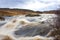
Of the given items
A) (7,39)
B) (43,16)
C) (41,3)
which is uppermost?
(41,3)

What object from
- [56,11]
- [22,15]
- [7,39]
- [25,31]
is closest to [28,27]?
[25,31]

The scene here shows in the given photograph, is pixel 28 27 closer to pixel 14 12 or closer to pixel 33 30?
pixel 33 30

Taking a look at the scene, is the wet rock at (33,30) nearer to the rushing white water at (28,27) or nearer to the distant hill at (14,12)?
the rushing white water at (28,27)

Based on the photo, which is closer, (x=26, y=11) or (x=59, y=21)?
(x=59, y=21)

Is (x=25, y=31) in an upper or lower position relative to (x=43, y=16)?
lower

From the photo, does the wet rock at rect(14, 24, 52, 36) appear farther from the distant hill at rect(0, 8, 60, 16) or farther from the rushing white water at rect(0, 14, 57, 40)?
the distant hill at rect(0, 8, 60, 16)

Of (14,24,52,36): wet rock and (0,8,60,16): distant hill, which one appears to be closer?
(14,24,52,36): wet rock

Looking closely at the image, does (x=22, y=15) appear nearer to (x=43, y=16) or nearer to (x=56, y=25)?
(x=43, y=16)

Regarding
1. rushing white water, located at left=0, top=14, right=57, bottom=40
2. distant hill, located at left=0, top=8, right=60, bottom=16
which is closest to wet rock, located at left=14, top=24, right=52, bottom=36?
rushing white water, located at left=0, top=14, right=57, bottom=40
